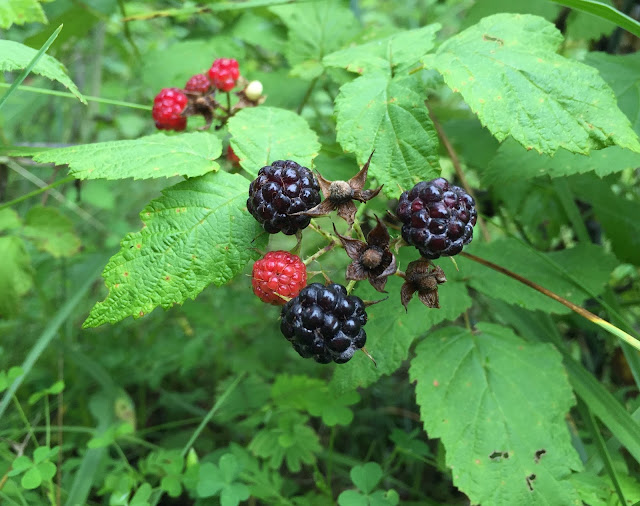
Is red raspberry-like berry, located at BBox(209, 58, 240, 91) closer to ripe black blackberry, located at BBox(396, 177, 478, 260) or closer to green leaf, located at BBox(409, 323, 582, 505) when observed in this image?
ripe black blackberry, located at BBox(396, 177, 478, 260)

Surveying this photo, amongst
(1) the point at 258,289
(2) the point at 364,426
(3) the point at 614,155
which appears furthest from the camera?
(2) the point at 364,426

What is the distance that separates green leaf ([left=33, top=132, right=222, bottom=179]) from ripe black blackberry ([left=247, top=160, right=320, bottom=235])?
0.61 ft

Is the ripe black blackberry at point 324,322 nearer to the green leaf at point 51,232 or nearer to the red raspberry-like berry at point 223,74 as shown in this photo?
the red raspberry-like berry at point 223,74

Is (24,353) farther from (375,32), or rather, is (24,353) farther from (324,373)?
(375,32)

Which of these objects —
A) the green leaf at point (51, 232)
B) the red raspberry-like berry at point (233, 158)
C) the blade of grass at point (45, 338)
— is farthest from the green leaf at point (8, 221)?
the red raspberry-like berry at point (233, 158)

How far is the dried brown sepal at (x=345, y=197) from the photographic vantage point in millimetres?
1015

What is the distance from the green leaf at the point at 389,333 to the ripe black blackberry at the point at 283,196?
1.33 ft

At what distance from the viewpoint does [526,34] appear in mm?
1324

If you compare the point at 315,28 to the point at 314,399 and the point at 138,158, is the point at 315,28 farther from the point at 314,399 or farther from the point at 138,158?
the point at 314,399

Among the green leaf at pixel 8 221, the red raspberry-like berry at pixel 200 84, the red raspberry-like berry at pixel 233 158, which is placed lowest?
the green leaf at pixel 8 221

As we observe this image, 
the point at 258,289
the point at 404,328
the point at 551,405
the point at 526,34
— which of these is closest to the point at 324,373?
the point at 404,328

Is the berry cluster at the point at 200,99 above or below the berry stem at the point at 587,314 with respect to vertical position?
above

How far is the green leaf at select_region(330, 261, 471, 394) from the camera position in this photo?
4.32 feet

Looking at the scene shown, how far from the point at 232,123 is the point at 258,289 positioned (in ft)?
1.68
